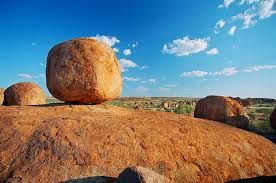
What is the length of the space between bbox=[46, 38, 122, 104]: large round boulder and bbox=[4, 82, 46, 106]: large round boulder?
9.75 m

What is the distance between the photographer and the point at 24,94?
18.6m

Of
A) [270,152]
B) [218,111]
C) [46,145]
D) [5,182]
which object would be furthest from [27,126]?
[218,111]

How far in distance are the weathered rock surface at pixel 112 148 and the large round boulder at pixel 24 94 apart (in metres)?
9.97

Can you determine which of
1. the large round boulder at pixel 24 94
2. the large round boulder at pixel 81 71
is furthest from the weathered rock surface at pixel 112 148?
the large round boulder at pixel 24 94

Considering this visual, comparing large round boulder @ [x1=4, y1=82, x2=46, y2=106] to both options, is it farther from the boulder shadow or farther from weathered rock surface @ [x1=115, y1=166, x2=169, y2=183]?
weathered rock surface @ [x1=115, y1=166, x2=169, y2=183]

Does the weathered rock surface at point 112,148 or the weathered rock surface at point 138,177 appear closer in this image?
the weathered rock surface at point 138,177

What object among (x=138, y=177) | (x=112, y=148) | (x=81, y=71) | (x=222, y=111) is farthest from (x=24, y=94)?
(x=138, y=177)

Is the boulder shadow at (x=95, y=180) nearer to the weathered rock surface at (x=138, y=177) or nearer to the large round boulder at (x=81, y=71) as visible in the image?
the weathered rock surface at (x=138, y=177)

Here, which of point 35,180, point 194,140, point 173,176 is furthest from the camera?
point 194,140

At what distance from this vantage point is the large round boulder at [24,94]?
1853 centimetres

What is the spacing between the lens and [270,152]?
29.9 feet

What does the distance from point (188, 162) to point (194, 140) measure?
891mm

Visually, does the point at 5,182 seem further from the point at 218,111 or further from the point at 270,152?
the point at 218,111

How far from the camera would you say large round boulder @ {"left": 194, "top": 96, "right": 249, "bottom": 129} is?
1839 centimetres
